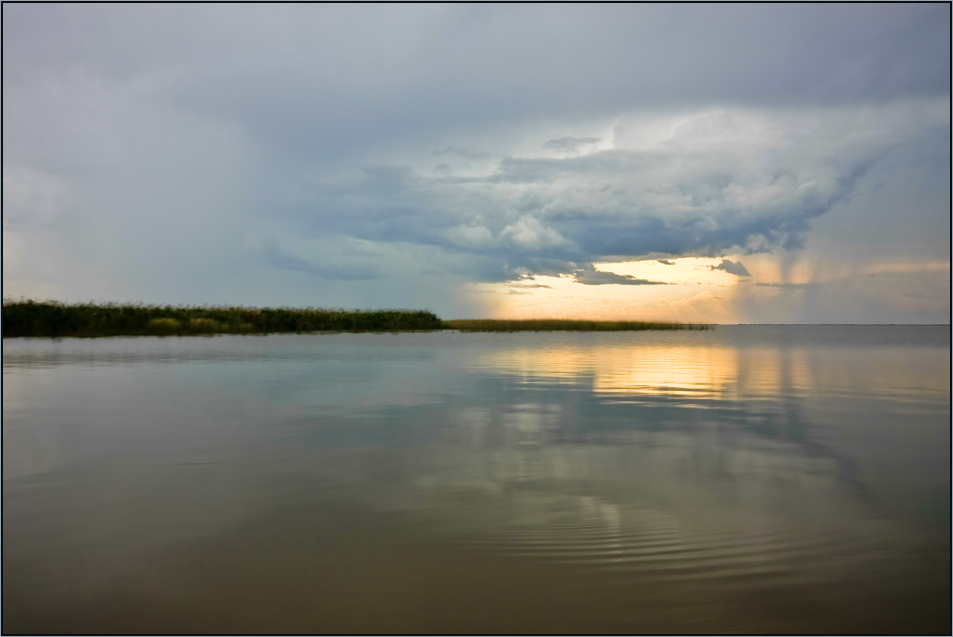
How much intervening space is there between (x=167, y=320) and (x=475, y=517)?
4321 centimetres

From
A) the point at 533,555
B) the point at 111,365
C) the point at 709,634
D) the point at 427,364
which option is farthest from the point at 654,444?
the point at 111,365

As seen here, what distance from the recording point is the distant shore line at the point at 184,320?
3725 cm

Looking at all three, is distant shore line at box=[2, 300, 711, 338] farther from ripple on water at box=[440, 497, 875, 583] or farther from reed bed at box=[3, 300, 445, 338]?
ripple on water at box=[440, 497, 875, 583]

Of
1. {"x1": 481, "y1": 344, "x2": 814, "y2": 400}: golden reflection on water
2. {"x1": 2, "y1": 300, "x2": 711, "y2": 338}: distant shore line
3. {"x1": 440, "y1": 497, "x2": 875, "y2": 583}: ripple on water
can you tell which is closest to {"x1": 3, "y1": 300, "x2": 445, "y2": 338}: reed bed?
{"x1": 2, "y1": 300, "x2": 711, "y2": 338}: distant shore line

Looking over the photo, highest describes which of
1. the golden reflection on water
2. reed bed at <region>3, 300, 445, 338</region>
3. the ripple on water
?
reed bed at <region>3, 300, 445, 338</region>

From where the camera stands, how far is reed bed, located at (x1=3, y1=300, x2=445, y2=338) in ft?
122

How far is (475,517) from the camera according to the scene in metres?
4.98

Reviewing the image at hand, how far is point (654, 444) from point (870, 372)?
47.6 ft

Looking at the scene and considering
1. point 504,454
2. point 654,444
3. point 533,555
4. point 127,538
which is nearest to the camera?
point 533,555

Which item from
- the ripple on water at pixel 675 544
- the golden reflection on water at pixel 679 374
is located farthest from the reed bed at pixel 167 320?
the ripple on water at pixel 675 544

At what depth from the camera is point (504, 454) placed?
7.21m

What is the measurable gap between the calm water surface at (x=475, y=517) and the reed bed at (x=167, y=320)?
32.0m

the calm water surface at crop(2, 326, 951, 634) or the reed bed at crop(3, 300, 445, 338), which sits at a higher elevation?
the reed bed at crop(3, 300, 445, 338)

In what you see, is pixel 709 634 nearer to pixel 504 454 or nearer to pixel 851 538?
pixel 851 538
